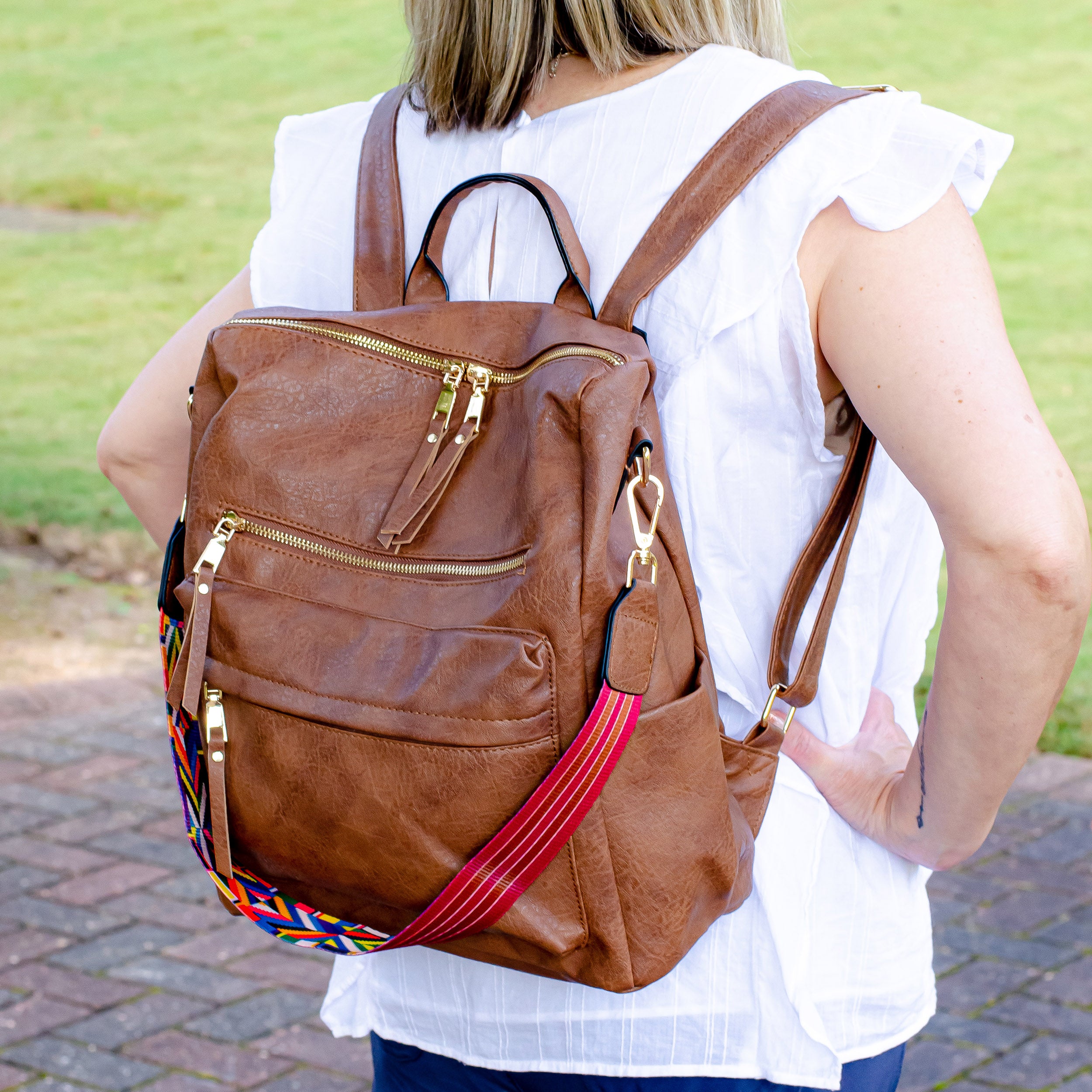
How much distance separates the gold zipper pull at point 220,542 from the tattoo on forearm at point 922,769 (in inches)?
27.9

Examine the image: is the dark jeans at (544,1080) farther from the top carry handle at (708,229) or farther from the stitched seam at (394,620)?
the stitched seam at (394,620)

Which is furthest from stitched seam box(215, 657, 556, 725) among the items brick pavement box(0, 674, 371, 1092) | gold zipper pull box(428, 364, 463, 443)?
brick pavement box(0, 674, 371, 1092)

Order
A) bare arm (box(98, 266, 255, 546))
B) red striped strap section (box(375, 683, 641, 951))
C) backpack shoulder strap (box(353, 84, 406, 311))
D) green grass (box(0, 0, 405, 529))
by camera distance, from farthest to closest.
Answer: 1. green grass (box(0, 0, 405, 529))
2. bare arm (box(98, 266, 255, 546))
3. backpack shoulder strap (box(353, 84, 406, 311))
4. red striped strap section (box(375, 683, 641, 951))

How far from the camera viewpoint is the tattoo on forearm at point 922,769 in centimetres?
143

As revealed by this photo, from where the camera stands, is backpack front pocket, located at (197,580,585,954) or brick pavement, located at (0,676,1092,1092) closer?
backpack front pocket, located at (197,580,585,954)

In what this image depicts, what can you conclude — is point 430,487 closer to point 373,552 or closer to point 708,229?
point 373,552

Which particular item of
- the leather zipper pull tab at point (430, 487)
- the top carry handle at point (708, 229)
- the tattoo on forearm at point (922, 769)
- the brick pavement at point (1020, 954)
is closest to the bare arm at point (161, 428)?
the top carry handle at point (708, 229)

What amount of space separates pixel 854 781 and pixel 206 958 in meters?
2.79

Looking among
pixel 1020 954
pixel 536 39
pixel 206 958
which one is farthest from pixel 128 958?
pixel 536 39

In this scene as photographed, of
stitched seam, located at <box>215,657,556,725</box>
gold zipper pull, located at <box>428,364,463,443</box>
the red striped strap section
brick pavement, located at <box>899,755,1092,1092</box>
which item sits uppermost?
gold zipper pull, located at <box>428,364,463,443</box>

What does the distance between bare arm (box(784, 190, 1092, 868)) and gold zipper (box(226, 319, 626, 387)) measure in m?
0.27

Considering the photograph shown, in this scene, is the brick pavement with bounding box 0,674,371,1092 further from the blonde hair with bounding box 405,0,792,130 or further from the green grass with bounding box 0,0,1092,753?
the blonde hair with bounding box 405,0,792,130

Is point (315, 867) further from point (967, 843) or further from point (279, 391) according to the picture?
point (967, 843)

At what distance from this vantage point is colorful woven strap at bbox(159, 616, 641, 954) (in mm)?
1206
